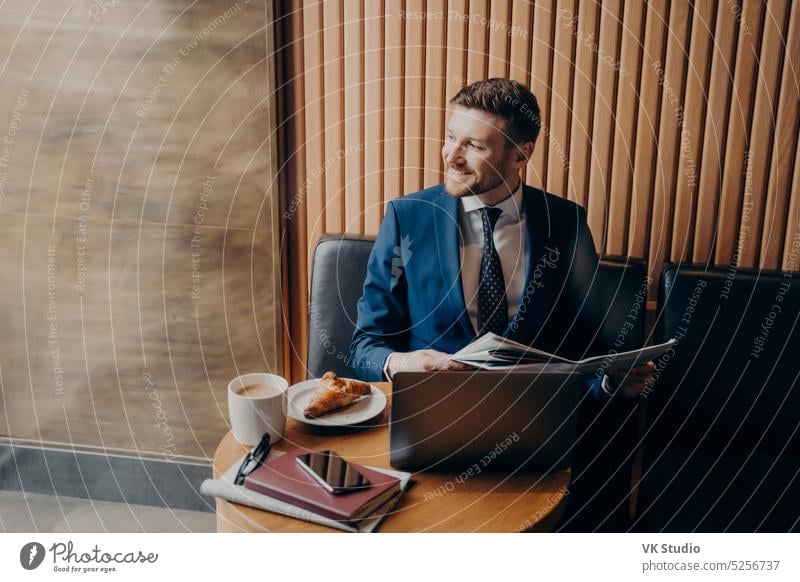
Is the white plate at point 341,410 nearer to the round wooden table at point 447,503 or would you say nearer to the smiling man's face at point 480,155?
the round wooden table at point 447,503

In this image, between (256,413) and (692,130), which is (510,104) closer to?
(692,130)

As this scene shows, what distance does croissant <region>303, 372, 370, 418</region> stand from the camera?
1.20 m

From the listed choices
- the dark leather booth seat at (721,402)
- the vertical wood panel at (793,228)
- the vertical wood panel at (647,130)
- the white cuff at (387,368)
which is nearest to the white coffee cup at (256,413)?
the white cuff at (387,368)

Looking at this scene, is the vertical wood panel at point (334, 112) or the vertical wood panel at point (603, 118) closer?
the vertical wood panel at point (603, 118)

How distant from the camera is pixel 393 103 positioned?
69.2 inches

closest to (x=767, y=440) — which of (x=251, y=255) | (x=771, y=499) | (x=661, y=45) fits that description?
(x=771, y=499)

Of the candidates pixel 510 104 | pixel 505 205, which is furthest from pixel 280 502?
pixel 510 104

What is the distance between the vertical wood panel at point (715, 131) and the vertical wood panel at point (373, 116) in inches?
29.9

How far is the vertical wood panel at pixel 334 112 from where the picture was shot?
1.74m

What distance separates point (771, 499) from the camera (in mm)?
1489

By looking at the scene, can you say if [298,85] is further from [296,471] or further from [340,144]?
[296,471]

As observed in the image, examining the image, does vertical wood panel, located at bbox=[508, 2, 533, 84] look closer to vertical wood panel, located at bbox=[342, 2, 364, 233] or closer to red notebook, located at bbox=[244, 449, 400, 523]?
vertical wood panel, located at bbox=[342, 2, 364, 233]

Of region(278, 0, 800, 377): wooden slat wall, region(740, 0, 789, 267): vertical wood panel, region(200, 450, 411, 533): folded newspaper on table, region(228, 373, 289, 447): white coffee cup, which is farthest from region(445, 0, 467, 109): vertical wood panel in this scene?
region(200, 450, 411, 533): folded newspaper on table
